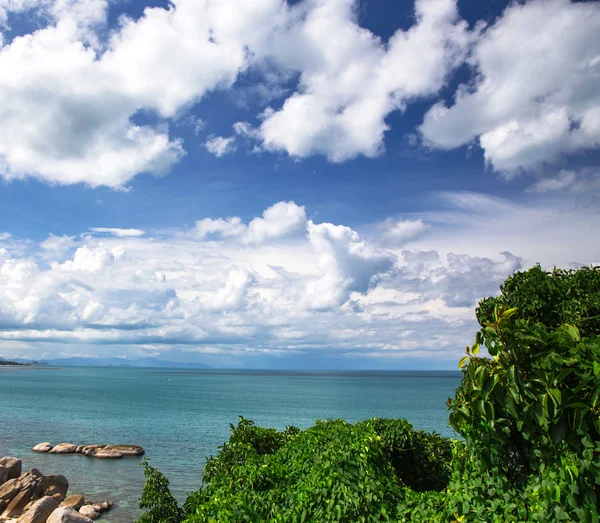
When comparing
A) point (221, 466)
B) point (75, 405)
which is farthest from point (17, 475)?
point (75, 405)

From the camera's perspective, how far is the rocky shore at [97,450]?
158 feet

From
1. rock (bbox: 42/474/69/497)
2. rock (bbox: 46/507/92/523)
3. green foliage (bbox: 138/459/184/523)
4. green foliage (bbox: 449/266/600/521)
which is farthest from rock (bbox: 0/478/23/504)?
green foliage (bbox: 449/266/600/521)

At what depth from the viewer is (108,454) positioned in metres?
48.0

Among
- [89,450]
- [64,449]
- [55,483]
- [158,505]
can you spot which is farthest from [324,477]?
[64,449]

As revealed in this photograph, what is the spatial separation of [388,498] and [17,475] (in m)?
34.9

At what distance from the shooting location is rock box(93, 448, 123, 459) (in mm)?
47656

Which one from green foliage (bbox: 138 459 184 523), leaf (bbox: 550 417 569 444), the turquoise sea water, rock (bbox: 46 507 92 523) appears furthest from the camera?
the turquoise sea water

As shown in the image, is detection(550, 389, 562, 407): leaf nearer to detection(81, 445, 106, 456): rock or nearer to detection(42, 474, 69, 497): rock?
detection(42, 474, 69, 497): rock

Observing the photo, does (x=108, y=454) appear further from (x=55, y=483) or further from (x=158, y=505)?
(x=158, y=505)

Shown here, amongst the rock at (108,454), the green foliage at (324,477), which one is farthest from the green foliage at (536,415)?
the rock at (108,454)

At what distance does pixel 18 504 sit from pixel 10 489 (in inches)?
66.6

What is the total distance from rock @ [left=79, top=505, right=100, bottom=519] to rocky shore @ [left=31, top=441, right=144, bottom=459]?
19.6 meters

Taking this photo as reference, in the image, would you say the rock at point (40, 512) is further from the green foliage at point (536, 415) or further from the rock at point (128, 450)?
the green foliage at point (536, 415)

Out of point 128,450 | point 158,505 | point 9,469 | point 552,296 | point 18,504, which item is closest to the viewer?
point 552,296
